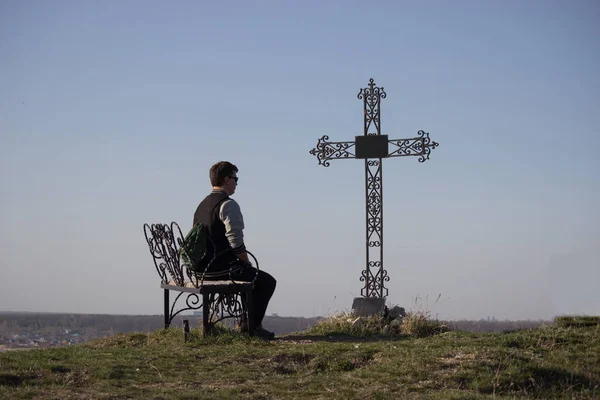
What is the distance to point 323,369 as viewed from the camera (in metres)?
8.34

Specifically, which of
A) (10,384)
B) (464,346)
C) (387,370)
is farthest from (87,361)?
(464,346)

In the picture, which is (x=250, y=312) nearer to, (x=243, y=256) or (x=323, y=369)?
(x=243, y=256)

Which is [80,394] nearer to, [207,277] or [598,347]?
[207,277]

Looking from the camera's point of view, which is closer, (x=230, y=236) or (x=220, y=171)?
(x=230, y=236)

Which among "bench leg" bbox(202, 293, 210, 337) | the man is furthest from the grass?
the man

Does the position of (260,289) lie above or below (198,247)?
below

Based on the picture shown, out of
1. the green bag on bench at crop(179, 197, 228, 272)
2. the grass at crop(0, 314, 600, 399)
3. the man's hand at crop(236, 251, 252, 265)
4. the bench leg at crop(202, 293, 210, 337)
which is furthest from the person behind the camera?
the green bag on bench at crop(179, 197, 228, 272)

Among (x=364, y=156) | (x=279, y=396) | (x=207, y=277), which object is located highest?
(x=364, y=156)

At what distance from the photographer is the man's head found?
10875 mm

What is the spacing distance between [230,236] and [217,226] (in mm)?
296

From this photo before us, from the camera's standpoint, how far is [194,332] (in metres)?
10.7

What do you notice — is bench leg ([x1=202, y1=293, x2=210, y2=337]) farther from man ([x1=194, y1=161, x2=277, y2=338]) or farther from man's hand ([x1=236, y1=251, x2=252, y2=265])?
man's hand ([x1=236, y1=251, x2=252, y2=265])

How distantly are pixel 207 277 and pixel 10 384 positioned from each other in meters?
3.65

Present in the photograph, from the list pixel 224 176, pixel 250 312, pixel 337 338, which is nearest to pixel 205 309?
pixel 250 312
